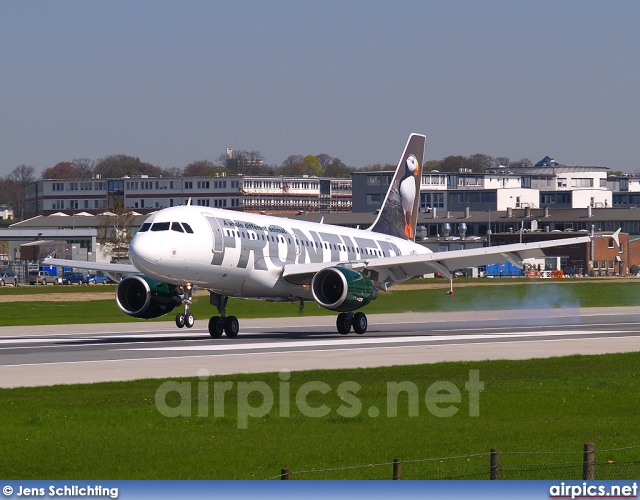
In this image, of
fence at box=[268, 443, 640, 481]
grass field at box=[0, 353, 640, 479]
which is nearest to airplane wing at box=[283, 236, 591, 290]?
grass field at box=[0, 353, 640, 479]

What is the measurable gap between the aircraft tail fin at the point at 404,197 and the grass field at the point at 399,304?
15.4 ft

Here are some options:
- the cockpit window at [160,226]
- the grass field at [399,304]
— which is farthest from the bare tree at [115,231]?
the cockpit window at [160,226]

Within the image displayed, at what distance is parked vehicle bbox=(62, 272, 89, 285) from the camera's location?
14605 centimetres

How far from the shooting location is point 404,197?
5922 cm

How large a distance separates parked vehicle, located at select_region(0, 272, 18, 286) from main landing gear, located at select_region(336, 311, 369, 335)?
→ 97.6 meters

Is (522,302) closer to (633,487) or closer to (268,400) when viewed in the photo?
(268,400)

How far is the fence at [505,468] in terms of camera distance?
14.9m

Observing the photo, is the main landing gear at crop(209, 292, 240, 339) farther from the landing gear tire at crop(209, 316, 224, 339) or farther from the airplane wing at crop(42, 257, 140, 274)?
the airplane wing at crop(42, 257, 140, 274)

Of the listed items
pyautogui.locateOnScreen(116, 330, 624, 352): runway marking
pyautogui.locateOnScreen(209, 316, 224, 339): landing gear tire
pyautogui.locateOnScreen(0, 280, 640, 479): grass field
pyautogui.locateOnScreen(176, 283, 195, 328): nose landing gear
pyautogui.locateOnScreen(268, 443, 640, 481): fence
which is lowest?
pyautogui.locateOnScreen(116, 330, 624, 352): runway marking

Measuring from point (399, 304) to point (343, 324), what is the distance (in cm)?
1676

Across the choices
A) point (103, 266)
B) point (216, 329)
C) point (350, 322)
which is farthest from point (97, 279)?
point (216, 329)

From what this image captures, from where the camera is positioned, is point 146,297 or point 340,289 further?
point 146,297

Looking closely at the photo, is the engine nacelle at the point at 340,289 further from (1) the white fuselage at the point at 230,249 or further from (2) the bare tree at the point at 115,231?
(2) the bare tree at the point at 115,231

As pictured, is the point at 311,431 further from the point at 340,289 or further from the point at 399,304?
the point at 399,304
